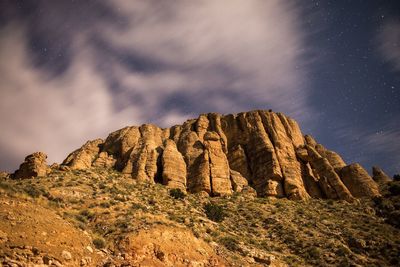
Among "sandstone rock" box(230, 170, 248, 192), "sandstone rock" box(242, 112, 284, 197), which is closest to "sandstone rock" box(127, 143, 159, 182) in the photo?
"sandstone rock" box(230, 170, 248, 192)

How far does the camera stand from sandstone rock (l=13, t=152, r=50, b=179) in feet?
133

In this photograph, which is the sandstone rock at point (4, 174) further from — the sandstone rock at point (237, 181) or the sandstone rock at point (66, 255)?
the sandstone rock at point (237, 181)

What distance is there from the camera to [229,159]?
208ft

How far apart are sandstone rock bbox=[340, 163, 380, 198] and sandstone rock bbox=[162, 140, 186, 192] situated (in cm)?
2933

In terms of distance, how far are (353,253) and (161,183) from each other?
30401 millimetres

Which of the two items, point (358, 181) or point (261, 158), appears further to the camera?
point (261, 158)

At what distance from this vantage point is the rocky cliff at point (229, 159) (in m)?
52.5

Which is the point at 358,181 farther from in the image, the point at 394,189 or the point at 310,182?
the point at 310,182

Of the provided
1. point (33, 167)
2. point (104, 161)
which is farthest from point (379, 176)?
point (33, 167)

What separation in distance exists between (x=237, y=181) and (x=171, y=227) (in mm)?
31643

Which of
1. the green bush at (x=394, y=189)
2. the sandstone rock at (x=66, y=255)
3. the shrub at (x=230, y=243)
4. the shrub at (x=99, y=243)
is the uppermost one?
the green bush at (x=394, y=189)

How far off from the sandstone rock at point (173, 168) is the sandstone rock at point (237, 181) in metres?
8.73

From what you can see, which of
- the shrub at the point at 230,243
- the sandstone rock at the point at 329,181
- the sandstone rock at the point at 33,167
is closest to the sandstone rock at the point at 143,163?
the sandstone rock at the point at 33,167

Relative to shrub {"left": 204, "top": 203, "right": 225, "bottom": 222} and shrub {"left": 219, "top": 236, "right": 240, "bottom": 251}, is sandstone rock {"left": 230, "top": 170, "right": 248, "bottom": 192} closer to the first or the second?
shrub {"left": 204, "top": 203, "right": 225, "bottom": 222}
